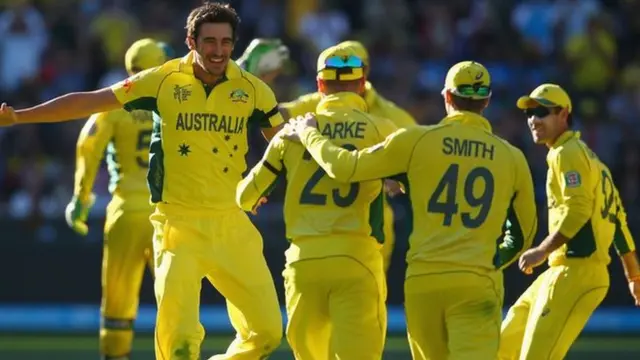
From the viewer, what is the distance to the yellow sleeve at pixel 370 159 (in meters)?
8.42

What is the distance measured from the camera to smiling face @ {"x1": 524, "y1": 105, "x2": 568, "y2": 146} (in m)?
9.82

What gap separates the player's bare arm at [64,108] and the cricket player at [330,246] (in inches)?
36.4

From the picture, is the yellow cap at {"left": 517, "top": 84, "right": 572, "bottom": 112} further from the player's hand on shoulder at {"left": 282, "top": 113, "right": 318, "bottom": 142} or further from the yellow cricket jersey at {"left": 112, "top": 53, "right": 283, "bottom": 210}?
the yellow cricket jersey at {"left": 112, "top": 53, "right": 283, "bottom": 210}

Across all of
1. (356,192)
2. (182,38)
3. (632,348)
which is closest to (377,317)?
(356,192)

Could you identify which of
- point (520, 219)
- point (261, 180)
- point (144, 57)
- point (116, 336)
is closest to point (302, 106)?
point (144, 57)

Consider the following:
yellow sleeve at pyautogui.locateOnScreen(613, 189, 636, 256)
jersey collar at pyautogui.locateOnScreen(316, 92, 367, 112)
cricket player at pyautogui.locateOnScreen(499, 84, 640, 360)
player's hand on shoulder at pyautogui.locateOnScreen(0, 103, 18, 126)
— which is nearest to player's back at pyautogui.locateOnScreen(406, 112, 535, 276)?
jersey collar at pyautogui.locateOnScreen(316, 92, 367, 112)

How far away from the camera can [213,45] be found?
9180 mm

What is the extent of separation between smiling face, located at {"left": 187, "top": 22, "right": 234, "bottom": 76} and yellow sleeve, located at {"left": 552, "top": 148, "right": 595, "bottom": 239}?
2145mm

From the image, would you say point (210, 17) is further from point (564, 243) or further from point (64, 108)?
point (564, 243)

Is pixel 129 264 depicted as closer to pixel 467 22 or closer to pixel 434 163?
pixel 434 163

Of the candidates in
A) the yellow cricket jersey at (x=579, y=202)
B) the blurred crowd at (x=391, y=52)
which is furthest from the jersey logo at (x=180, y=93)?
the blurred crowd at (x=391, y=52)

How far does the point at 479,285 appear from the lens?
837cm

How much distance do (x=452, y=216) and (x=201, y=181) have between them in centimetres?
167

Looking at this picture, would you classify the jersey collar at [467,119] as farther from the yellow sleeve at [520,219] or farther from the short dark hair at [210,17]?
the short dark hair at [210,17]
